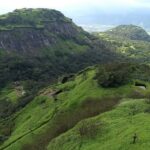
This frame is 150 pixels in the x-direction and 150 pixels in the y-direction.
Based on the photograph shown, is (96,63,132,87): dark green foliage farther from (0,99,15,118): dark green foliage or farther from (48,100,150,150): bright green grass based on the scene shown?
(0,99,15,118): dark green foliage

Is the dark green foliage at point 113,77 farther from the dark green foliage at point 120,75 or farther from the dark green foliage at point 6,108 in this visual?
the dark green foliage at point 6,108

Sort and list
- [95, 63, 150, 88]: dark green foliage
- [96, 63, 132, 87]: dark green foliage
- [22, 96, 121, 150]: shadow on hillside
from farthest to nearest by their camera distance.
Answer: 1. [95, 63, 150, 88]: dark green foliage
2. [96, 63, 132, 87]: dark green foliage
3. [22, 96, 121, 150]: shadow on hillside

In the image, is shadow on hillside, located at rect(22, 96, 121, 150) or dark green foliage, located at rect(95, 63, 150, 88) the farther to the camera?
dark green foliage, located at rect(95, 63, 150, 88)

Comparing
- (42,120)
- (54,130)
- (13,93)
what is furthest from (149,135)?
(13,93)

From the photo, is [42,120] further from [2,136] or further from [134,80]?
[134,80]

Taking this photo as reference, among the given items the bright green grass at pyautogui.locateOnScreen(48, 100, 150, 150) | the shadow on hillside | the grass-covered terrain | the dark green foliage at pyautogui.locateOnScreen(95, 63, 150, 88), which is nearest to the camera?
the bright green grass at pyautogui.locateOnScreen(48, 100, 150, 150)

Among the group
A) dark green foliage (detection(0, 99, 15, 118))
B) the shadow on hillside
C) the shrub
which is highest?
the shrub

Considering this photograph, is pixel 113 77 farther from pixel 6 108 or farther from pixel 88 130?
pixel 6 108

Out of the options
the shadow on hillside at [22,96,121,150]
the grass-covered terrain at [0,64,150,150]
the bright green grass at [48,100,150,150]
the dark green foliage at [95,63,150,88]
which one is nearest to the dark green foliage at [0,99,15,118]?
the grass-covered terrain at [0,64,150,150]
